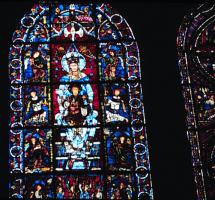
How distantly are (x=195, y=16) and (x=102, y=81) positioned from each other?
6.35 feet

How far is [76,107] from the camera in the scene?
12.8 metres

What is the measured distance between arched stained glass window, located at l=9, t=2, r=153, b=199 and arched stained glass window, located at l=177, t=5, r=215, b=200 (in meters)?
0.71

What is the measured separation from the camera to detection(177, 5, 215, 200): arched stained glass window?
40.5 ft

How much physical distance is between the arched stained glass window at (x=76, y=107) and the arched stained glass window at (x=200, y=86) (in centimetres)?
71

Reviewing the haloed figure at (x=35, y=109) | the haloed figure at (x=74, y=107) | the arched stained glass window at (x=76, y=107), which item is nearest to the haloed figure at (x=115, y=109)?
the arched stained glass window at (x=76, y=107)

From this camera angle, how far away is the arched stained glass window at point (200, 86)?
40.5 ft

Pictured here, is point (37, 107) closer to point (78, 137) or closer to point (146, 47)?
point (78, 137)

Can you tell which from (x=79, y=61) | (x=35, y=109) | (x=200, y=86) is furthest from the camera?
(x=79, y=61)

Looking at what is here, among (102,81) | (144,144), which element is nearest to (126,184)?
(144,144)

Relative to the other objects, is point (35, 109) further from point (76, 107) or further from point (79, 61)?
point (79, 61)

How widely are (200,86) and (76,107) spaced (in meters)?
1.91

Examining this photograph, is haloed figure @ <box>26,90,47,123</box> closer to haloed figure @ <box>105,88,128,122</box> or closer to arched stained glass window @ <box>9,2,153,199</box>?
arched stained glass window @ <box>9,2,153,199</box>

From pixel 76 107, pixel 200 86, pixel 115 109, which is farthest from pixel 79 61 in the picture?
pixel 200 86

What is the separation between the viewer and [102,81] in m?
13.1
